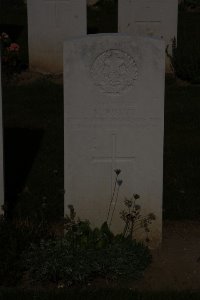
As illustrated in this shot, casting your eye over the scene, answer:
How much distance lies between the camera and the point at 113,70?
548 centimetres

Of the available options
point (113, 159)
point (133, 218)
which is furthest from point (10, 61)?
point (133, 218)

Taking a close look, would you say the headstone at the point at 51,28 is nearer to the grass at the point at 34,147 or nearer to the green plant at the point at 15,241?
the grass at the point at 34,147

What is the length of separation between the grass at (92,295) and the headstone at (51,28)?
8271mm

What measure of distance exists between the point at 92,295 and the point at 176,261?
96 centimetres

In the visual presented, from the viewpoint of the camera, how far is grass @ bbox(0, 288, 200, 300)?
481 cm

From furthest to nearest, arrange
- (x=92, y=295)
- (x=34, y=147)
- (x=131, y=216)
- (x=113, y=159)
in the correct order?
(x=34, y=147), (x=113, y=159), (x=131, y=216), (x=92, y=295)

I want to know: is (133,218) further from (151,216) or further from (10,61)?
(10,61)

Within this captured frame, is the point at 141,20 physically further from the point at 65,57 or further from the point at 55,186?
the point at 65,57

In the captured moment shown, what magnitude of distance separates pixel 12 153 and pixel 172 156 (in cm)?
171

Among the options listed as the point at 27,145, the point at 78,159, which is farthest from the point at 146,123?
the point at 27,145

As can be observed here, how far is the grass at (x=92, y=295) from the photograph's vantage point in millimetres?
4812

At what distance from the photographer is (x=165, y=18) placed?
12.9 m

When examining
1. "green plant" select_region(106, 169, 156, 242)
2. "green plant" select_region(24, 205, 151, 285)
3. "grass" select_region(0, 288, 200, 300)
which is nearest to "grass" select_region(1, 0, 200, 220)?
"green plant" select_region(106, 169, 156, 242)

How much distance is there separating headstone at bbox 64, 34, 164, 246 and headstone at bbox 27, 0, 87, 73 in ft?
24.1
